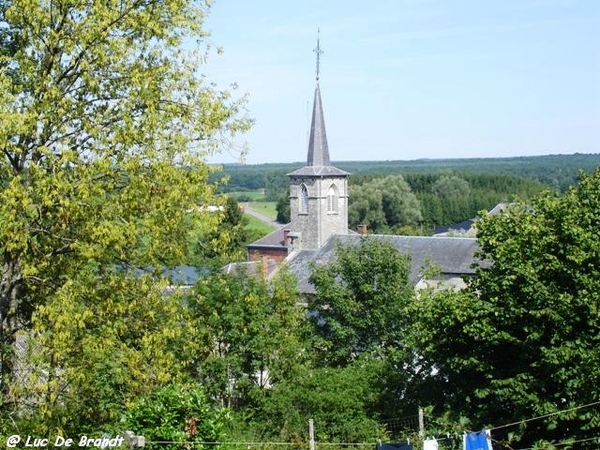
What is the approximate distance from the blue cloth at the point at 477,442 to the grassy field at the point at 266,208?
12068 centimetres

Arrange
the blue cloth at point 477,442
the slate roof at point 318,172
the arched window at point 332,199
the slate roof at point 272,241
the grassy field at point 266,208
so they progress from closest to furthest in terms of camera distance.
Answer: the blue cloth at point 477,442, the slate roof at point 318,172, the arched window at point 332,199, the slate roof at point 272,241, the grassy field at point 266,208

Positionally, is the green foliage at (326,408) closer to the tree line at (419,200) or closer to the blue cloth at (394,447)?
the blue cloth at (394,447)

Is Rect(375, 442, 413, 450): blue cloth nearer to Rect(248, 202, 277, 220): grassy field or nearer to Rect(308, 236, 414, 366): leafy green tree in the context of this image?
Rect(308, 236, 414, 366): leafy green tree

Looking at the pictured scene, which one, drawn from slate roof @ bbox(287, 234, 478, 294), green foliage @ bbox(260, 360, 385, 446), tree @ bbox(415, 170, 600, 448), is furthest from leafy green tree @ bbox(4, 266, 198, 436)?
slate roof @ bbox(287, 234, 478, 294)

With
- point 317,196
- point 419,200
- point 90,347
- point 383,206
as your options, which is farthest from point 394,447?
point 419,200

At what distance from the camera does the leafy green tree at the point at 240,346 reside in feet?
68.7

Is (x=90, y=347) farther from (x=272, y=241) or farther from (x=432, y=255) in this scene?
(x=272, y=241)

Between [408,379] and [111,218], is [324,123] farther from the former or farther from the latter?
[111,218]

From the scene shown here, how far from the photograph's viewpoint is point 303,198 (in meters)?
54.9

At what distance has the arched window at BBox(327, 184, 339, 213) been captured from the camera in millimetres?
54688

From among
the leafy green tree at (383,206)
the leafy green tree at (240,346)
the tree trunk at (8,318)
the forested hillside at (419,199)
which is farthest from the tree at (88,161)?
the leafy green tree at (383,206)

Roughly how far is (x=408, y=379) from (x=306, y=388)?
2686 millimetres

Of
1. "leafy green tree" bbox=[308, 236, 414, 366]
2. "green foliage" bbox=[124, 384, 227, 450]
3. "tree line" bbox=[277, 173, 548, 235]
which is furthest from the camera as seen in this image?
"tree line" bbox=[277, 173, 548, 235]

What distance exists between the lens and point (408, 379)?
67.3 feet
